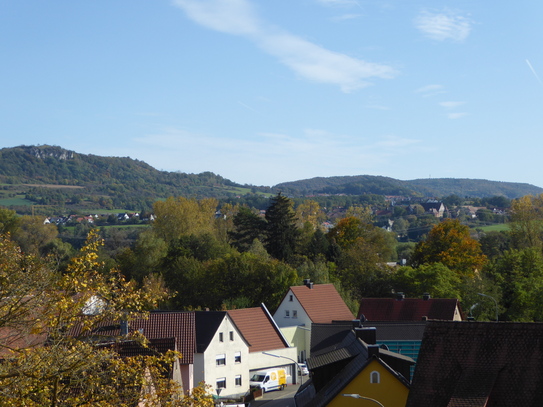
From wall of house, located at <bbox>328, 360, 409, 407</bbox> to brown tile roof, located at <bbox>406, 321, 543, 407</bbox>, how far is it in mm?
5163

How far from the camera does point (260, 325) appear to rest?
5216 centimetres

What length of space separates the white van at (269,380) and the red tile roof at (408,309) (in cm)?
822

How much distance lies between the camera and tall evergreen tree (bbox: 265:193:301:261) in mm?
91000

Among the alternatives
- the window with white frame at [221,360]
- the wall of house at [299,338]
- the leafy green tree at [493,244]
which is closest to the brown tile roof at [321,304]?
the wall of house at [299,338]

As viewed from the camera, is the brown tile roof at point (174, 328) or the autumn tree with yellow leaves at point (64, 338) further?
the brown tile roof at point (174, 328)

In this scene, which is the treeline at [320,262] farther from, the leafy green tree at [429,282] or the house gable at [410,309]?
the house gable at [410,309]

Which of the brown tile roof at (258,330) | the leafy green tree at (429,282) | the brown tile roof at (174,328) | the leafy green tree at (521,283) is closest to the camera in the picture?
the brown tile roof at (174,328)

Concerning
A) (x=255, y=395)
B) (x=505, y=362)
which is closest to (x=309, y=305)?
(x=255, y=395)

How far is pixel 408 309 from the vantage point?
54.2 meters

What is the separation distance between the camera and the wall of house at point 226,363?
4519 centimetres

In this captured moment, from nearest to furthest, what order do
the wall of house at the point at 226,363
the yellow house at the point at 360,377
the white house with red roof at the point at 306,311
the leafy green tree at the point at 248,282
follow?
1. the yellow house at the point at 360,377
2. the wall of house at the point at 226,363
3. the white house with red roof at the point at 306,311
4. the leafy green tree at the point at 248,282

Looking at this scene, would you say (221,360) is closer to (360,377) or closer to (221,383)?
(221,383)

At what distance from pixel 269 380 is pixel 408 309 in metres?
12.6

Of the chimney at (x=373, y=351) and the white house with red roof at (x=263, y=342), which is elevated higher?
the chimney at (x=373, y=351)
